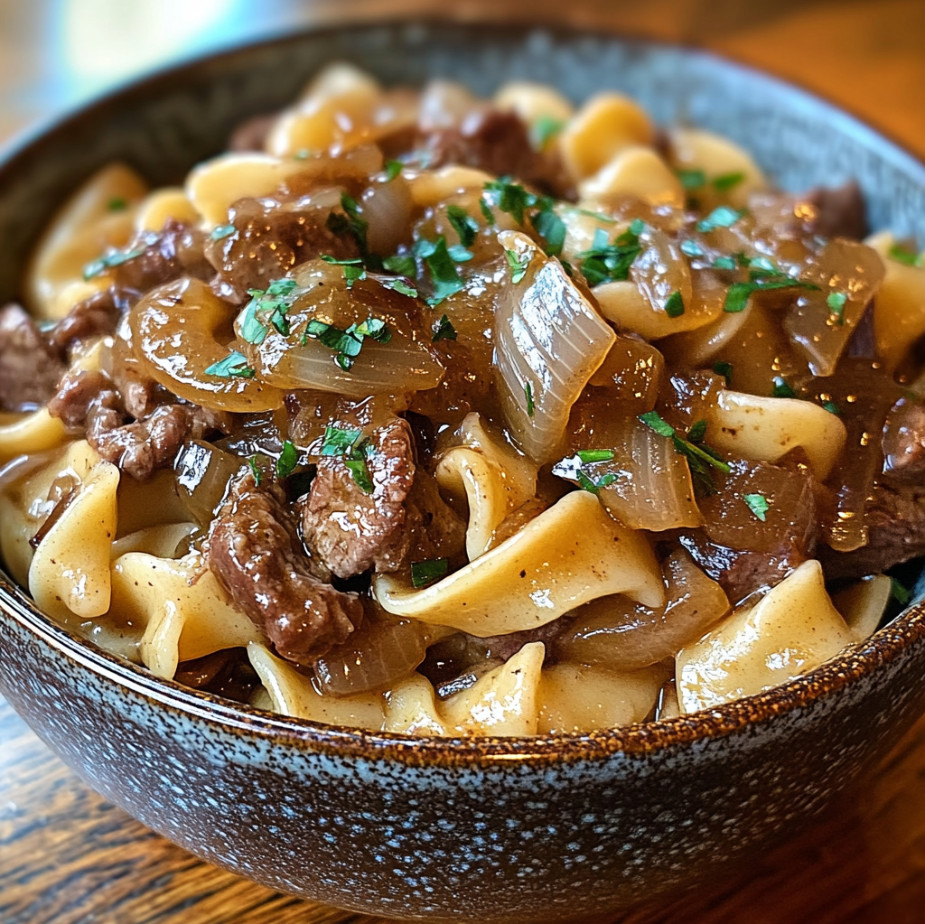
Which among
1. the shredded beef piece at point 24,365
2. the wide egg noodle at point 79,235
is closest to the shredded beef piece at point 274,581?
the shredded beef piece at point 24,365

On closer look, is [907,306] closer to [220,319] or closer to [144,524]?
[220,319]

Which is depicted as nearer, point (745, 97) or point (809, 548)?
point (809, 548)

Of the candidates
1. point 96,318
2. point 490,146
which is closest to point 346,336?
point 96,318

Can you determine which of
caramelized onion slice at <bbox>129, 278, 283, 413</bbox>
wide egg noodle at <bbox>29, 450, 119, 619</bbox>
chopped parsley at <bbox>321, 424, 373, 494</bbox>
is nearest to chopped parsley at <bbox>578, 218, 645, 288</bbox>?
chopped parsley at <bbox>321, 424, 373, 494</bbox>

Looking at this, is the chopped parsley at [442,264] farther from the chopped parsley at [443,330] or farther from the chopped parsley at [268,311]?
the chopped parsley at [268,311]

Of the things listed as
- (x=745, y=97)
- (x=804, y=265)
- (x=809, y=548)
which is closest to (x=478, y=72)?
(x=745, y=97)
